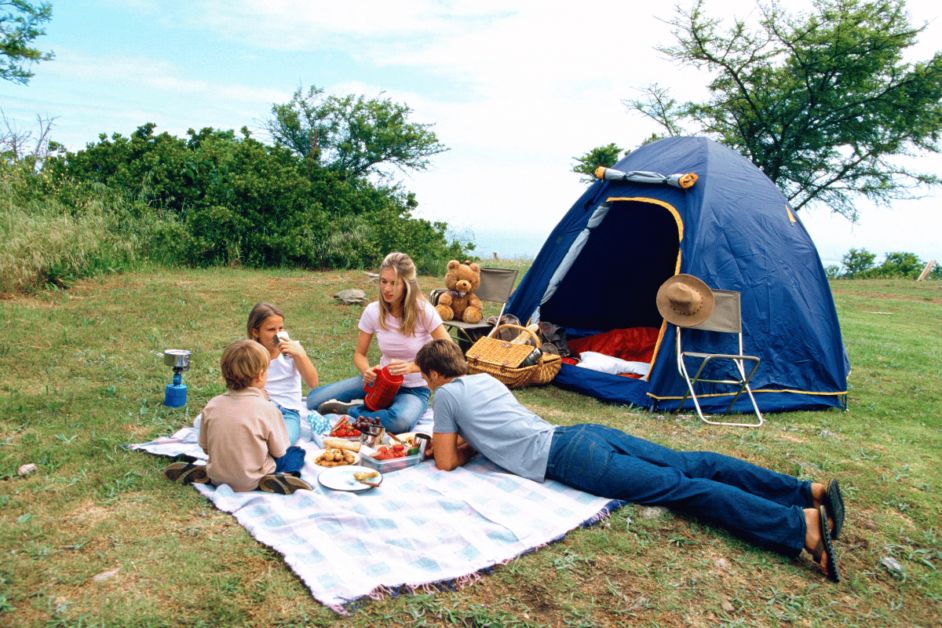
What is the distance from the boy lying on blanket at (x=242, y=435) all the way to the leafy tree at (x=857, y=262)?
22705mm

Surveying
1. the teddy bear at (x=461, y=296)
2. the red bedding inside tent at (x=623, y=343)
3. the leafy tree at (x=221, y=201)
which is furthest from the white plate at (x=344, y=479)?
the leafy tree at (x=221, y=201)

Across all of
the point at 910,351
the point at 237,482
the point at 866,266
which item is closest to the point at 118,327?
the point at 237,482

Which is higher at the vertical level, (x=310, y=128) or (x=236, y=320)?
(x=310, y=128)

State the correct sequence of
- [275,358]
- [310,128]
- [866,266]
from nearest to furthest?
[275,358] < [310,128] < [866,266]

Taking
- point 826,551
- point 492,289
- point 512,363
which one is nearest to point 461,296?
point 492,289

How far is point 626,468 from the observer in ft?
10.6

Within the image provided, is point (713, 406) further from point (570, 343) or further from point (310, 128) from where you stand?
point (310, 128)

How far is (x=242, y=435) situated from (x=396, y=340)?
66.2 inches

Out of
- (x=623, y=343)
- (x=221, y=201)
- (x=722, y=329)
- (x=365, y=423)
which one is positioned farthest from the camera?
(x=221, y=201)

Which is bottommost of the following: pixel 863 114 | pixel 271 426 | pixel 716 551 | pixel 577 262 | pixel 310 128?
pixel 716 551

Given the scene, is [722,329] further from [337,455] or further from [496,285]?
[337,455]

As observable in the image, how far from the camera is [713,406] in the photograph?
17.5 feet

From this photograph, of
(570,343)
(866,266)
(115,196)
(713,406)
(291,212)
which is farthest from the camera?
(866,266)

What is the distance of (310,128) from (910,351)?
1493cm
